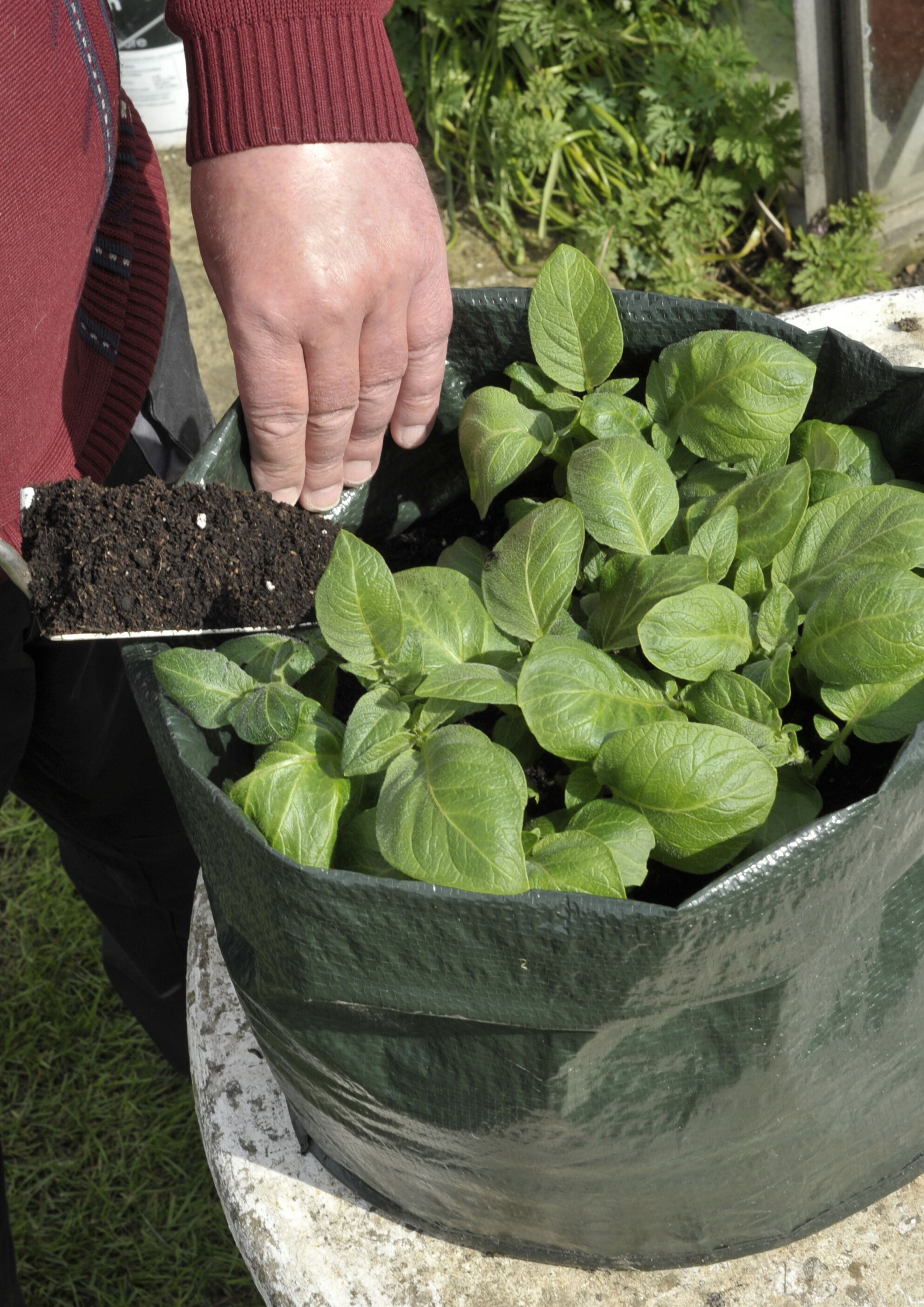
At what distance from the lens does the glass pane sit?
71.9 inches

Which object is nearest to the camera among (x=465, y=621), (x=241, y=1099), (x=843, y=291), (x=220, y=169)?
(x=465, y=621)

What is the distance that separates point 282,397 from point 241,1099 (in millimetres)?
505

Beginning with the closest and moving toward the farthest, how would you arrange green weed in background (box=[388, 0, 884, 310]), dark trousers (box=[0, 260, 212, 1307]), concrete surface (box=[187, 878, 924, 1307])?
concrete surface (box=[187, 878, 924, 1307]) → dark trousers (box=[0, 260, 212, 1307]) → green weed in background (box=[388, 0, 884, 310])

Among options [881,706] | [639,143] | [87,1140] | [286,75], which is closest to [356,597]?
[881,706]

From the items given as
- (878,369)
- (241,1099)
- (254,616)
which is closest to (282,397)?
(254,616)

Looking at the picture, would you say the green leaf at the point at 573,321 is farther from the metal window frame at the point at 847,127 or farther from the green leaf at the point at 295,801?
the metal window frame at the point at 847,127

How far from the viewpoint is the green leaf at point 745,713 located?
23.2 inches

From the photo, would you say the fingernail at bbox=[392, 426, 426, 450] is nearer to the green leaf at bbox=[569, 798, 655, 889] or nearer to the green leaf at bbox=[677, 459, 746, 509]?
the green leaf at bbox=[677, 459, 746, 509]

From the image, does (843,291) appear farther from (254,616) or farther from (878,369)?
(254,616)

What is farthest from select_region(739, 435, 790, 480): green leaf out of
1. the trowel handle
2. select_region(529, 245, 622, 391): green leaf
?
the trowel handle

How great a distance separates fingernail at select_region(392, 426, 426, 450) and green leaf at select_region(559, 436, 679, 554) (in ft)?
0.65

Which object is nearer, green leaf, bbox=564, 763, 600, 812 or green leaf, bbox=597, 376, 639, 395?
green leaf, bbox=564, 763, 600, 812

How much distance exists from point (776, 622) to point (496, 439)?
0.65 ft

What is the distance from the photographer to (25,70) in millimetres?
799
